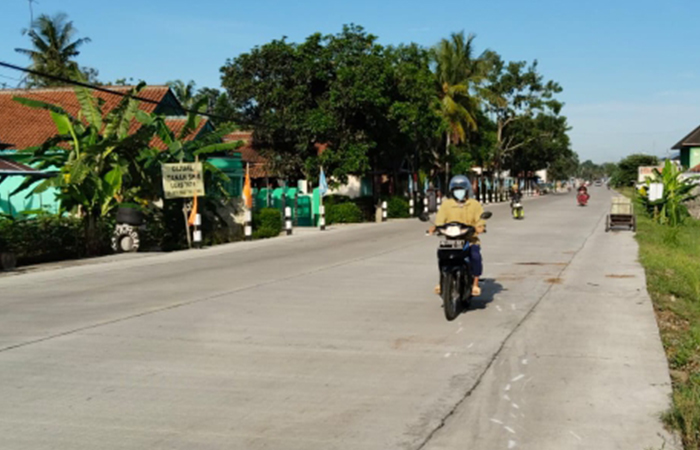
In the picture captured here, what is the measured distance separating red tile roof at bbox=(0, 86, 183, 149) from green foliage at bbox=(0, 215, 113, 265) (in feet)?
46.1

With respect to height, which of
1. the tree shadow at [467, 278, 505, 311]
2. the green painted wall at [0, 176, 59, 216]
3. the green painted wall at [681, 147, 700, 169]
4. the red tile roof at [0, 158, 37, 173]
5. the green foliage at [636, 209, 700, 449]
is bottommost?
the green foliage at [636, 209, 700, 449]

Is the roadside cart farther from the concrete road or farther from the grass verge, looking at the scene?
the concrete road

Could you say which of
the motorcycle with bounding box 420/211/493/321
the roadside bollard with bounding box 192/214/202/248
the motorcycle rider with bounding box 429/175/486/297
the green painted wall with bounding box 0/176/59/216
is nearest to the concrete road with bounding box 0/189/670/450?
the motorcycle with bounding box 420/211/493/321

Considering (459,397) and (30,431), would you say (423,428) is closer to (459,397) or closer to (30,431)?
(459,397)

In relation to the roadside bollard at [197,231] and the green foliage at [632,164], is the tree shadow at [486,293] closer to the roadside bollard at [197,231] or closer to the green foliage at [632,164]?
the roadside bollard at [197,231]

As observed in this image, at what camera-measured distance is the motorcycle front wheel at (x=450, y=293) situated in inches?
358

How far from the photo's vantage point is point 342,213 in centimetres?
3512

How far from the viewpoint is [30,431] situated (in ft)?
16.5

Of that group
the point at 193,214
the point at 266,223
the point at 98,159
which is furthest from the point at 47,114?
the point at 98,159

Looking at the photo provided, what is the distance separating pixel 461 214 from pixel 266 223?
1699cm

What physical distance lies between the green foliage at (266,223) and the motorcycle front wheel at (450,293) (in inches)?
659

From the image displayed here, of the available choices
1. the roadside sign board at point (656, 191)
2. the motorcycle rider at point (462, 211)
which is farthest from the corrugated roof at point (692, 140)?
the motorcycle rider at point (462, 211)

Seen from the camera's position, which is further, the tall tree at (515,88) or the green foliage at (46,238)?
the tall tree at (515,88)

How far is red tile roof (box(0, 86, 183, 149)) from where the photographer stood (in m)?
32.7
